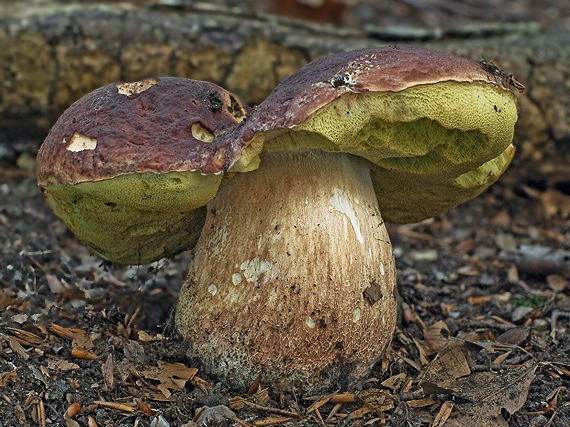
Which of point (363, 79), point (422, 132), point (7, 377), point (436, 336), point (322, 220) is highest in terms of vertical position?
point (363, 79)

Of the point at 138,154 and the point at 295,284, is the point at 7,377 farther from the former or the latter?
the point at 295,284

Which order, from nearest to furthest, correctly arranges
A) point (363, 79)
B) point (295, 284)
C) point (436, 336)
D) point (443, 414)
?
point (363, 79) < point (443, 414) < point (295, 284) < point (436, 336)

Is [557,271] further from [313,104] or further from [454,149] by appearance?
[313,104]

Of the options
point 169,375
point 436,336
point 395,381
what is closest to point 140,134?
point 169,375

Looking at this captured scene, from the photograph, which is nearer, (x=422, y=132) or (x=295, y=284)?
(x=422, y=132)

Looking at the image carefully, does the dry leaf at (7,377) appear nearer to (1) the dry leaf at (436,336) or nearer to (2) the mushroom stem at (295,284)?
(2) the mushroom stem at (295,284)

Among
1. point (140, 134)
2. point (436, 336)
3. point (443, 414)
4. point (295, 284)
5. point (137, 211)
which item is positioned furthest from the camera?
point (436, 336)

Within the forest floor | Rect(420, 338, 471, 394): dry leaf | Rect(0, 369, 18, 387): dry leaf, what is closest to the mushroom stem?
the forest floor

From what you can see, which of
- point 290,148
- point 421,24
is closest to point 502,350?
point 290,148
